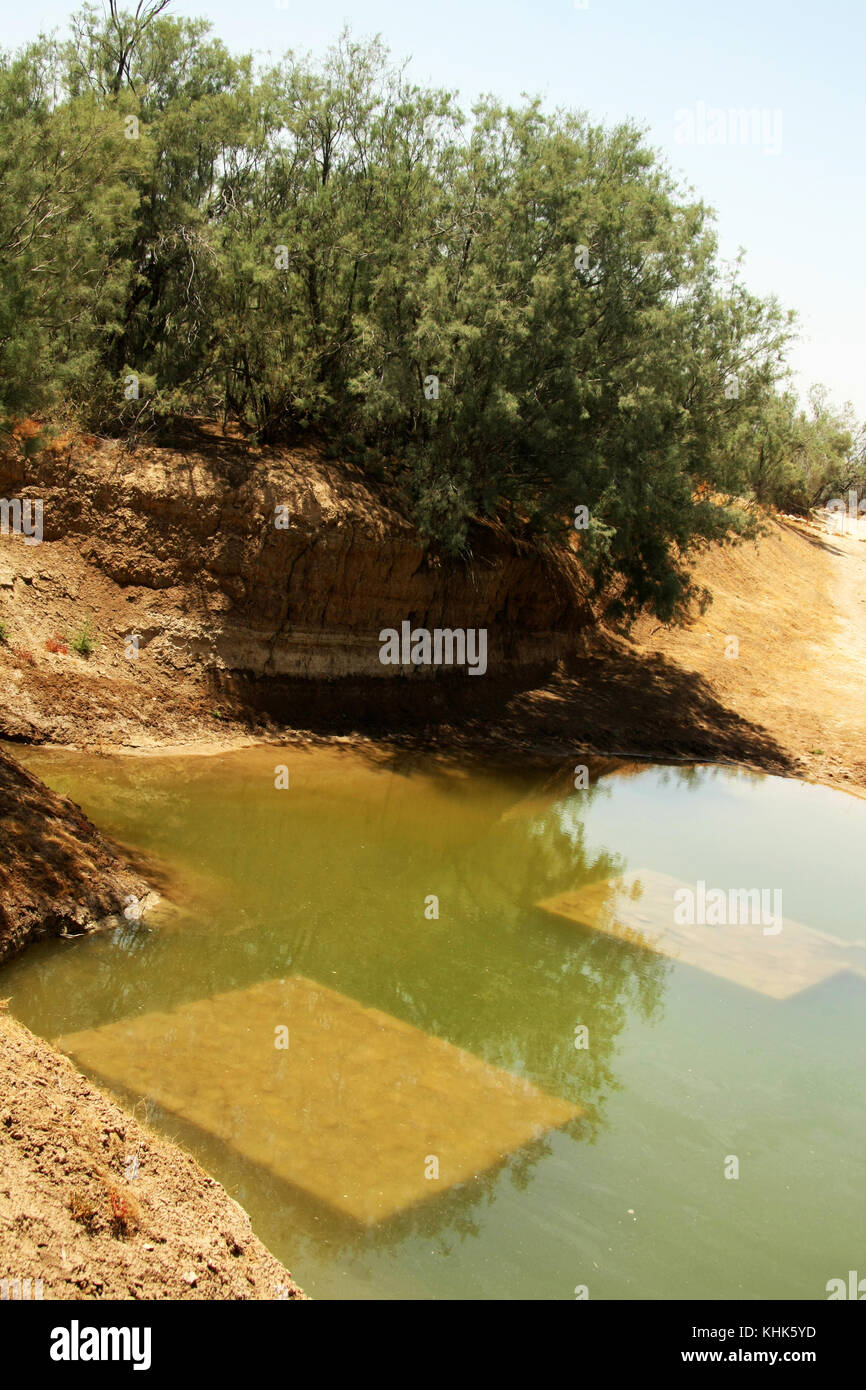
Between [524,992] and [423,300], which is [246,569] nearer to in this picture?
[423,300]

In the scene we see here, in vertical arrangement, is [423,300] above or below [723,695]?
above

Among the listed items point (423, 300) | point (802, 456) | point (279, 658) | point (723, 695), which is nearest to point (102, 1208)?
point (279, 658)

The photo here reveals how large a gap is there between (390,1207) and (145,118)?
18164 millimetres

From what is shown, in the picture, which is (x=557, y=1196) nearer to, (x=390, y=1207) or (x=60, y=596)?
(x=390, y=1207)

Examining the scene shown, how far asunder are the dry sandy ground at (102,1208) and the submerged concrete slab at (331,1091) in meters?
0.70

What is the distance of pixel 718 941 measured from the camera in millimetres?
11570

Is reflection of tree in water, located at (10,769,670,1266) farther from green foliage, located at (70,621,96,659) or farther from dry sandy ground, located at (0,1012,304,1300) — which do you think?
green foliage, located at (70,621,96,659)

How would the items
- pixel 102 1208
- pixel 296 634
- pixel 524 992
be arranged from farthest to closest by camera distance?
pixel 296 634 → pixel 524 992 → pixel 102 1208

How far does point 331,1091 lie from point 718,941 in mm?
5499

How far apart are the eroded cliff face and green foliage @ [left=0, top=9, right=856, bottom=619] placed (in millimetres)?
1030

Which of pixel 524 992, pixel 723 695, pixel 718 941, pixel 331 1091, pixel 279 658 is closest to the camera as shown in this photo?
pixel 331 1091

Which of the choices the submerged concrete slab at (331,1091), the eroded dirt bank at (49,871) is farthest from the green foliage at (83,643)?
the submerged concrete slab at (331,1091)

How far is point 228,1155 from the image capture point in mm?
6684

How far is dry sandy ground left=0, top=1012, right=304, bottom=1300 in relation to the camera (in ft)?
15.8
